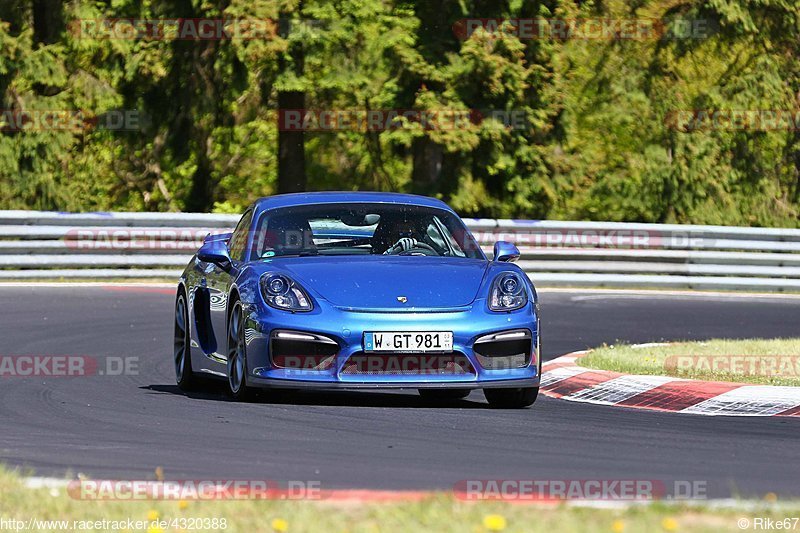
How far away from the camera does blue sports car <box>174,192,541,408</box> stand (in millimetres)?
9023

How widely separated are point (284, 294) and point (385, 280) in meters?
0.59

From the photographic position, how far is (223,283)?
10.3 meters

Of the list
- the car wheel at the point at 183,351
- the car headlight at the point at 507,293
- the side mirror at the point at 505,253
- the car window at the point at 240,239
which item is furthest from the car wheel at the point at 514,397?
the car wheel at the point at 183,351

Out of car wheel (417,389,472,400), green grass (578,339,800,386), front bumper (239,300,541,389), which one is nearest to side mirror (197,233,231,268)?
front bumper (239,300,541,389)

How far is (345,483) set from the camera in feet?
21.0

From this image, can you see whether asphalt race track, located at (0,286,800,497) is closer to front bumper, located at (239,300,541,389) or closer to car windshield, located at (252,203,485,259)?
front bumper, located at (239,300,541,389)

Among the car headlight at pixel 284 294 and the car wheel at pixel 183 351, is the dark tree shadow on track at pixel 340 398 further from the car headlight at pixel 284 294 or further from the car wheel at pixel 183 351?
the car headlight at pixel 284 294

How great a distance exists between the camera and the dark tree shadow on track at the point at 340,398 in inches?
380

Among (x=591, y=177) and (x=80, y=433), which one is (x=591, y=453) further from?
(x=591, y=177)

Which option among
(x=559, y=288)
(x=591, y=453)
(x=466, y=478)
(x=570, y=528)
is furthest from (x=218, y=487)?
(x=559, y=288)

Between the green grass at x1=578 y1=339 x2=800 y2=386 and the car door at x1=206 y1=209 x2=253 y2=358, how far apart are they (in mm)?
2742

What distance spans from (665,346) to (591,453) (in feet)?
19.6

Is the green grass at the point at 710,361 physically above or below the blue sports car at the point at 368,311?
below

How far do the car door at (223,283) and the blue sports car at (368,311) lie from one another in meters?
0.02
